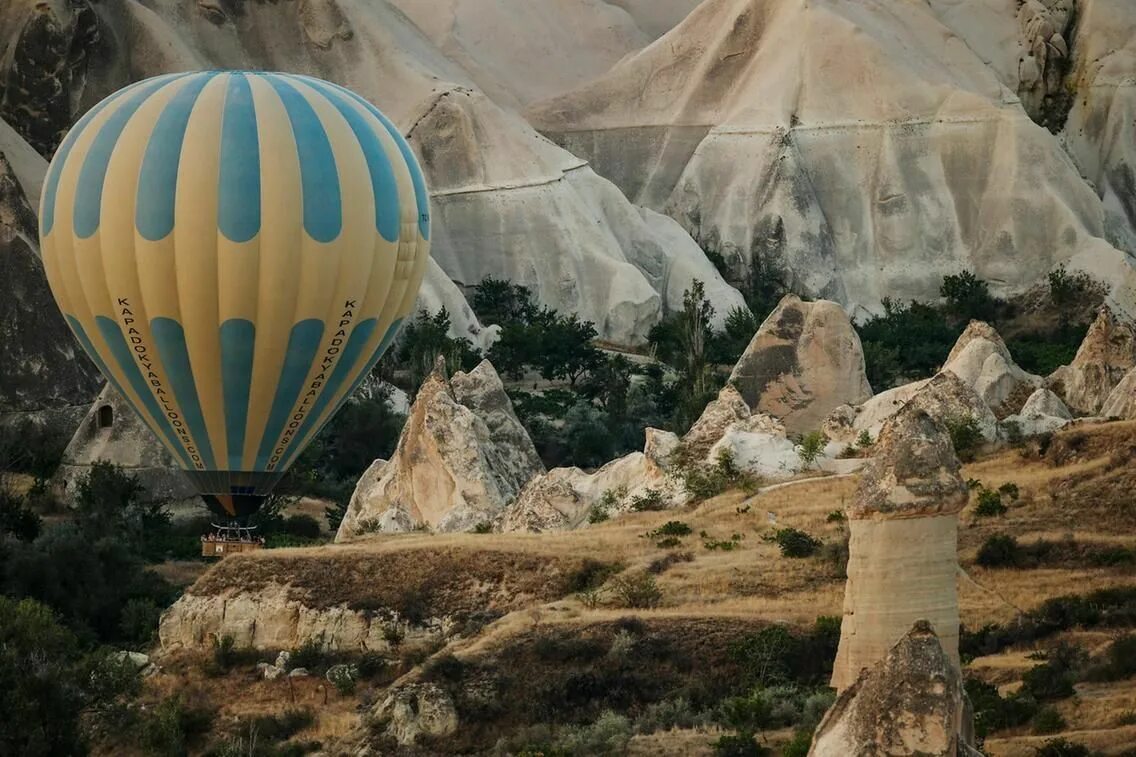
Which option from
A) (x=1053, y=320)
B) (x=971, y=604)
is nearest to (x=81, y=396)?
(x=1053, y=320)

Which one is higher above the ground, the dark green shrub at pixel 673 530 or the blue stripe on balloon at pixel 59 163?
the blue stripe on balloon at pixel 59 163

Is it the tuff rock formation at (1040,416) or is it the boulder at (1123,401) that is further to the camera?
the boulder at (1123,401)

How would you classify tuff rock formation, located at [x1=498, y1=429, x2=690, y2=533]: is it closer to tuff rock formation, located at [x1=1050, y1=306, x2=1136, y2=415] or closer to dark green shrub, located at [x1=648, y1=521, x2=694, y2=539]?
dark green shrub, located at [x1=648, y1=521, x2=694, y2=539]

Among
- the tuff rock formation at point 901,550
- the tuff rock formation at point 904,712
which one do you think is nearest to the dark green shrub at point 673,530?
the tuff rock formation at point 901,550

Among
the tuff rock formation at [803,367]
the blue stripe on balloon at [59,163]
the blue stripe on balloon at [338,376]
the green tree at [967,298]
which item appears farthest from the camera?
the green tree at [967,298]

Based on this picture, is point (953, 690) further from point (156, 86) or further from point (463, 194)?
point (463, 194)

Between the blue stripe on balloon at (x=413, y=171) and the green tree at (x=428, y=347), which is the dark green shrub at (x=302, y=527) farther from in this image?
the green tree at (x=428, y=347)

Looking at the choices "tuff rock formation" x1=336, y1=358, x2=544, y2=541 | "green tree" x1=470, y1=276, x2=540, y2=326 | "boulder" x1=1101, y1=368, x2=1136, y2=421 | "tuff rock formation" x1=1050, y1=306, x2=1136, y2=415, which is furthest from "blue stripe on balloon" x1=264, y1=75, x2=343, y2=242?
"green tree" x1=470, y1=276, x2=540, y2=326
